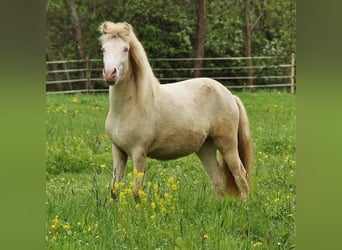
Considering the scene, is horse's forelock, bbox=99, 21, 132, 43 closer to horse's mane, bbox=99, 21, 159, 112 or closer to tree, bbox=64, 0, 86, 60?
horse's mane, bbox=99, 21, 159, 112

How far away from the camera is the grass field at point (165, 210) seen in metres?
3.41

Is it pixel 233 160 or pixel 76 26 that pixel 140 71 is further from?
pixel 76 26

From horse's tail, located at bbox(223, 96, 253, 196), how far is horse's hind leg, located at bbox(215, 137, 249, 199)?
0.05 m

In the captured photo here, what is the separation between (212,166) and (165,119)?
801mm

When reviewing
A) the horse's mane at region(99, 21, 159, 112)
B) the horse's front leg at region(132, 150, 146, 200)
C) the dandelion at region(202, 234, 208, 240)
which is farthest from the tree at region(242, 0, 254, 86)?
the dandelion at region(202, 234, 208, 240)

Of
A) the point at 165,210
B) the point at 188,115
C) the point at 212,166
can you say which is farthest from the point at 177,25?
the point at 165,210

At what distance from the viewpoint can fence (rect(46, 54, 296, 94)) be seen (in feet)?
65.6

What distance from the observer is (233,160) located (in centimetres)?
533

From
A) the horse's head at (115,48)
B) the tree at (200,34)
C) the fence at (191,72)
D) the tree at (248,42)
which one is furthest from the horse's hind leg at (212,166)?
the tree at (248,42)

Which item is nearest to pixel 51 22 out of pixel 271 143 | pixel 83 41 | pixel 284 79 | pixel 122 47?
pixel 83 41
